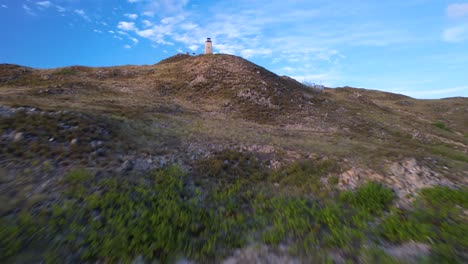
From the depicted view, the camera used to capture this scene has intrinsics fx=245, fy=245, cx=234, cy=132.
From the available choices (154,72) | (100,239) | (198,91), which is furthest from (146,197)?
(154,72)

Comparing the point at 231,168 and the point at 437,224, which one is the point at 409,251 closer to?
the point at 437,224

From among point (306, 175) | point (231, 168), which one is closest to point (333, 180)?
point (306, 175)

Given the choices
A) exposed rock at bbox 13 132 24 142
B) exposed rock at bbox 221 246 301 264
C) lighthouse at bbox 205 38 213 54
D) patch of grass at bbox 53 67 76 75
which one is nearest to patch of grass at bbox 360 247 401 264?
exposed rock at bbox 221 246 301 264

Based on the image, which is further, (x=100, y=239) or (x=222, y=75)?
(x=222, y=75)

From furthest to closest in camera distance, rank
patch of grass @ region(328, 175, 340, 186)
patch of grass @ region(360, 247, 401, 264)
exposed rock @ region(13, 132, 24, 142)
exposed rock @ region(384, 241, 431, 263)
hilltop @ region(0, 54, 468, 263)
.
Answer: patch of grass @ region(328, 175, 340, 186) → exposed rock @ region(13, 132, 24, 142) → hilltop @ region(0, 54, 468, 263) → exposed rock @ region(384, 241, 431, 263) → patch of grass @ region(360, 247, 401, 264)

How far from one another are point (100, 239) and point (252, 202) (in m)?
6.16

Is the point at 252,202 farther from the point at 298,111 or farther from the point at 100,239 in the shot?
the point at 298,111

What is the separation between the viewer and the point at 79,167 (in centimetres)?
1094

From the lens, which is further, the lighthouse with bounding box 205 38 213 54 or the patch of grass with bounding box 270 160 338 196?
the lighthouse with bounding box 205 38 213 54

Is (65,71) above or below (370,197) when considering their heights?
above

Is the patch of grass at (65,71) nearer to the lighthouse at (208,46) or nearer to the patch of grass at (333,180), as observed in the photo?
the lighthouse at (208,46)

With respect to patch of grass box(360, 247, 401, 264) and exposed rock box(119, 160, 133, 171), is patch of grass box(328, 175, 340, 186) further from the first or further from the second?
exposed rock box(119, 160, 133, 171)

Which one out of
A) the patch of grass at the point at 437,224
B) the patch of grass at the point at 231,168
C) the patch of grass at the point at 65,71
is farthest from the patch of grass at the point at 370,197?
the patch of grass at the point at 65,71

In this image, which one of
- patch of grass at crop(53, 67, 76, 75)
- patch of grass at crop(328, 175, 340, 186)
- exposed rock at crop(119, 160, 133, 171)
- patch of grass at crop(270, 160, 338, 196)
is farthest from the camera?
patch of grass at crop(53, 67, 76, 75)
